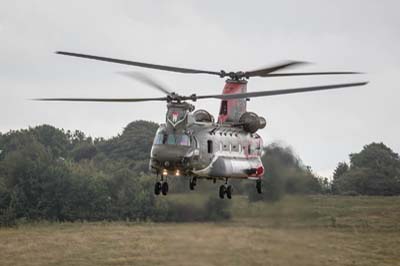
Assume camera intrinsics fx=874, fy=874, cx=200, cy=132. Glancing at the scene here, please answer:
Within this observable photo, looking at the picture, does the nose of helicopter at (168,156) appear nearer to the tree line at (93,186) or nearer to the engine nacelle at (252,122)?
the engine nacelle at (252,122)

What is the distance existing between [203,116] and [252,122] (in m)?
2.39

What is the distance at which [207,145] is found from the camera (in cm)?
3816

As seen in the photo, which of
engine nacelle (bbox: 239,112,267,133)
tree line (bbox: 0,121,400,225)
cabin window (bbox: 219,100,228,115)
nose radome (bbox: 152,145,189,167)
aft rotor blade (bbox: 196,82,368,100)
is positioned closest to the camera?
aft rotor blade (bbox: 196,82,368,100)

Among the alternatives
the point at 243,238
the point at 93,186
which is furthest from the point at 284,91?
the point at 93,186

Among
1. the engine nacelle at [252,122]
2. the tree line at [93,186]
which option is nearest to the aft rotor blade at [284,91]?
the engine nacelle at [252,122]

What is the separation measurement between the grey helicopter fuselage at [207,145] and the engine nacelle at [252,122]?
58 mm

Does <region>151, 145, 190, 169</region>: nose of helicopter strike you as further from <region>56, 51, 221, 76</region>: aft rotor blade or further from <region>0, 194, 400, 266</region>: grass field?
<region>0, 194, 400, 266</region>: grass field

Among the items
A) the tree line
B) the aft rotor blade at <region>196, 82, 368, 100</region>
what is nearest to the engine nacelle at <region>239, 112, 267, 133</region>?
the aft rotor blade at <region>196, 82, 368, 100</region>

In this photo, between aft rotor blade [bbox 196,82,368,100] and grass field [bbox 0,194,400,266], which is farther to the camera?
grass field [bbox 0,194,400,266]

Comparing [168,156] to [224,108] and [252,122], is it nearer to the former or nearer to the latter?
[252,122]

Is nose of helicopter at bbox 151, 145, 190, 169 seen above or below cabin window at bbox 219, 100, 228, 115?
below

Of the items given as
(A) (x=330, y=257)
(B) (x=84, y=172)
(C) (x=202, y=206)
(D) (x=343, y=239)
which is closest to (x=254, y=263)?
(A) (x=330, y=257)

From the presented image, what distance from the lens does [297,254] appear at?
4828cm

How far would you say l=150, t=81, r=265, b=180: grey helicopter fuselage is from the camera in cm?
3653
